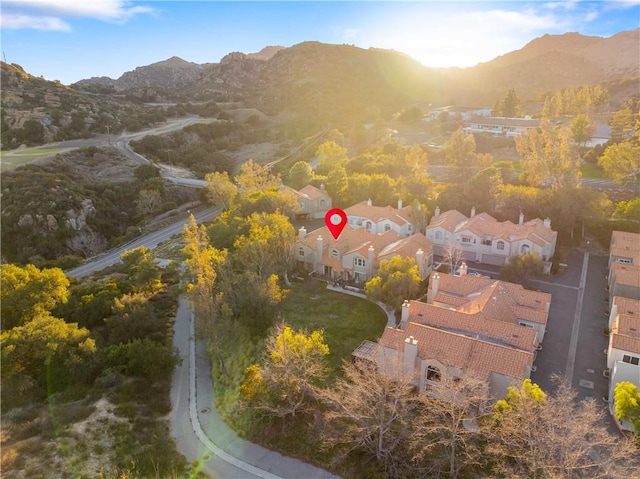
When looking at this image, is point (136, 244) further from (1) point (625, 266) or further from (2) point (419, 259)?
(1) point (625, 266)

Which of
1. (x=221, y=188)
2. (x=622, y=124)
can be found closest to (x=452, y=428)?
(x=221, y=188)

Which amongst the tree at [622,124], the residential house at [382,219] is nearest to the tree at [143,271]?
the residential house at [382,219]

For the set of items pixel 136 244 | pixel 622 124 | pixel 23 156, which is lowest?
pixel 136 244

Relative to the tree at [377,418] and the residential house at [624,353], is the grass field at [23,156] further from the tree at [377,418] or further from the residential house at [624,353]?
the residential house at [624,353]

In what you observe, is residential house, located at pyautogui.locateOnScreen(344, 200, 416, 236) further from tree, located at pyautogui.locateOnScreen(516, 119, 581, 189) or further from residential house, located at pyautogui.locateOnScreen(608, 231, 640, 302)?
residential house, located at pyautogui.locateOnScreen(608, 231, 640, 302)

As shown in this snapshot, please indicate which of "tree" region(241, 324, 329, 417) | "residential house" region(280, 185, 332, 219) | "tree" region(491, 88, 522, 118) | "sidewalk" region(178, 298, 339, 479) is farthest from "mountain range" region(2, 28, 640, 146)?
"tree" region(241, 324, 329, 417)
